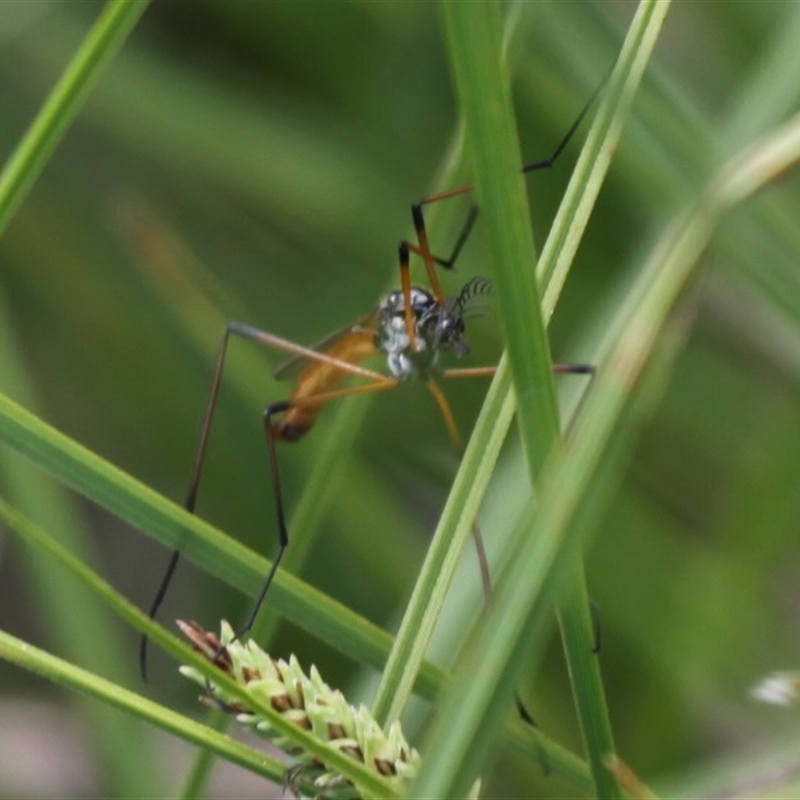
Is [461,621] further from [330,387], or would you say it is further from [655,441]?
[655,441]

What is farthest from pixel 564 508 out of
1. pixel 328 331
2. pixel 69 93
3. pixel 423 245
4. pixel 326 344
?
pixel 328 331

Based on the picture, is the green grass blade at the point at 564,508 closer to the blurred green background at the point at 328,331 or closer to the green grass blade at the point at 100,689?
the green grass blade at the point at 100,689

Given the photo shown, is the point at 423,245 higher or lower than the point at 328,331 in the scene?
lower

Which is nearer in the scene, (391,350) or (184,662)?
(184,662)

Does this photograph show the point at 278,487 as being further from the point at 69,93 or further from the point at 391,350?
the point at 69,93

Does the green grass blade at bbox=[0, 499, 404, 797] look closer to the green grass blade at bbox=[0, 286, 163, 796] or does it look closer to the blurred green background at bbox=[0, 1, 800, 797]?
the blurred green background at bbox=[0, 1, 800, 797]

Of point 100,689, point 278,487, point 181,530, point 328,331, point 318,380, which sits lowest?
point 100,689
